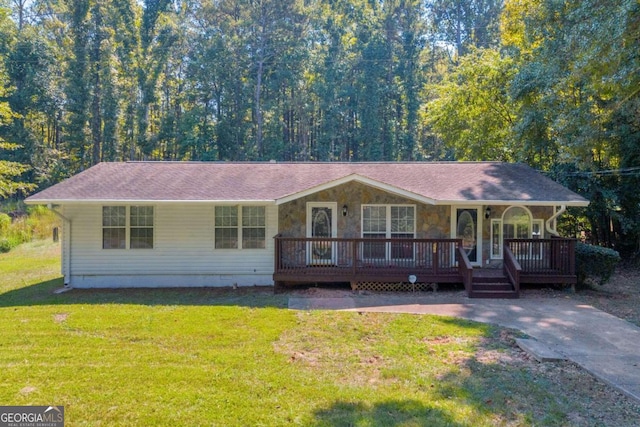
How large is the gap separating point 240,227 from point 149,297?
2934 mm

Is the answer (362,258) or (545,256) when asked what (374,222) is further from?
(545,256)

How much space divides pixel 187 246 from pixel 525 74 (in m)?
13.1

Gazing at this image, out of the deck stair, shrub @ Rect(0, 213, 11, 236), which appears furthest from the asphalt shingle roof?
shrub @ Rect(0, 213, 11, 236)

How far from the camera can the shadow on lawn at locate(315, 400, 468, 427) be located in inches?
161

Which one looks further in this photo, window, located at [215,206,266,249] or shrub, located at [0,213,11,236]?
shrub, located at [0,213,11,236]

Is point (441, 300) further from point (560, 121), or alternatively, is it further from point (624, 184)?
point (624, 184)

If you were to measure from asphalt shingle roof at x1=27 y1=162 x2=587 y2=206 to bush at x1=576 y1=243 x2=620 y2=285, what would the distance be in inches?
58.7

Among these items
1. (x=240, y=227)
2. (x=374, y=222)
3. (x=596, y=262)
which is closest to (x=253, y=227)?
(x=240, y=227)

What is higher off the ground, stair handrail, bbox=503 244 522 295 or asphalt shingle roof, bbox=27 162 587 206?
asphalt shingle roof, bbox=27 162 587 206

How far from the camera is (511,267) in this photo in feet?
33.9

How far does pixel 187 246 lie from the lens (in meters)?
11.2

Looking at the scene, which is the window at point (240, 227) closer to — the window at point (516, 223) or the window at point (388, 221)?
the window at point (388, 221)

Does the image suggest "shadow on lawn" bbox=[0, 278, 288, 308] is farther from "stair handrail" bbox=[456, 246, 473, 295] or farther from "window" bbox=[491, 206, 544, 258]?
"window" bbox=[491, 206, 544, 258]

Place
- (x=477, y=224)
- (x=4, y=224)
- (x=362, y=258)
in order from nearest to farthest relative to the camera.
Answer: (x=362, y=258), (x=477, y=224), (x=4, y=224)
